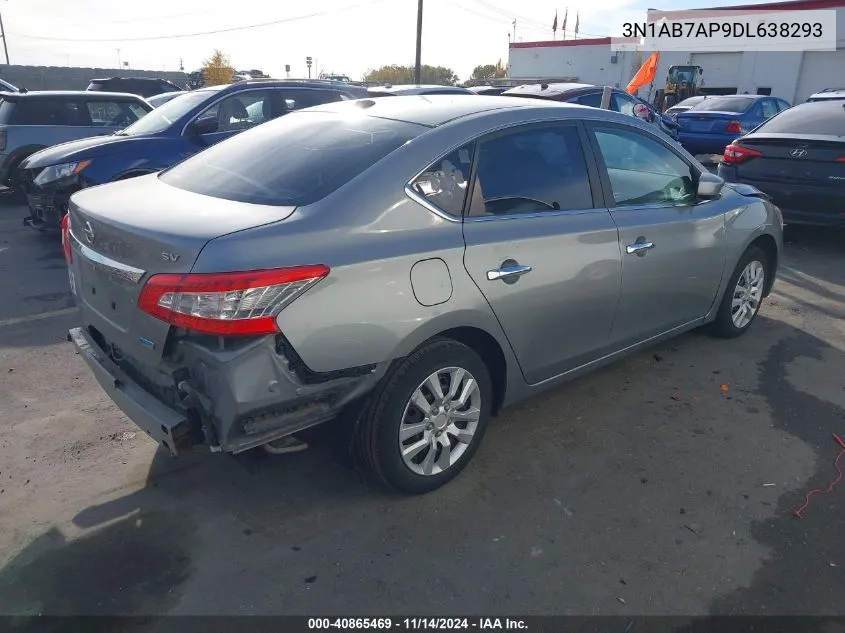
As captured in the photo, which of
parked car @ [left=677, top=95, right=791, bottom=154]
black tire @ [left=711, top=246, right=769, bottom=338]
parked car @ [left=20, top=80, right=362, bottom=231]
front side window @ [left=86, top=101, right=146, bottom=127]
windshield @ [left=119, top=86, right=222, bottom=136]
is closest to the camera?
black tire @ [left=711, top=246, right=769, bottom=338]

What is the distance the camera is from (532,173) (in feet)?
11.0

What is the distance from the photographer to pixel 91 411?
12.6ft

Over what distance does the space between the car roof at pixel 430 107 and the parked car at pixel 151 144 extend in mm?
4041

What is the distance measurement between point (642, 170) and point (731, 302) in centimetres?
146

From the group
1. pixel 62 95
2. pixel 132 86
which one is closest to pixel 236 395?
pixel 62 95

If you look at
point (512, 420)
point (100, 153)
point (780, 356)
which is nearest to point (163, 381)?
point (512, 420)

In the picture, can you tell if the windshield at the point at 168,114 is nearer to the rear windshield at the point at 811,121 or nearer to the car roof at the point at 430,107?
the car roof at the point at 430,107

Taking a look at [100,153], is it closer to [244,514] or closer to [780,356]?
[244,514]

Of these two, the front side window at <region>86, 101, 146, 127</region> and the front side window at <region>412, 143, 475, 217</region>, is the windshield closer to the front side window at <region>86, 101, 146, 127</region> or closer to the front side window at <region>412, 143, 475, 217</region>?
the front side window at <region>86, 101, 146, 127</region>

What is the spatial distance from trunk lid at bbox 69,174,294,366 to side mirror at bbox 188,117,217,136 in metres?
4.40

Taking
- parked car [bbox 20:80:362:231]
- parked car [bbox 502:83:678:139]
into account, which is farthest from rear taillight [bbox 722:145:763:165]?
parked car [bbox 20:80:362:231]

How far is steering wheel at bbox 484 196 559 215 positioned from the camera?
10.3ft

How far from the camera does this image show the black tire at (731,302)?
4.78 m

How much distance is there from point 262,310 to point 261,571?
1072 millimetres
